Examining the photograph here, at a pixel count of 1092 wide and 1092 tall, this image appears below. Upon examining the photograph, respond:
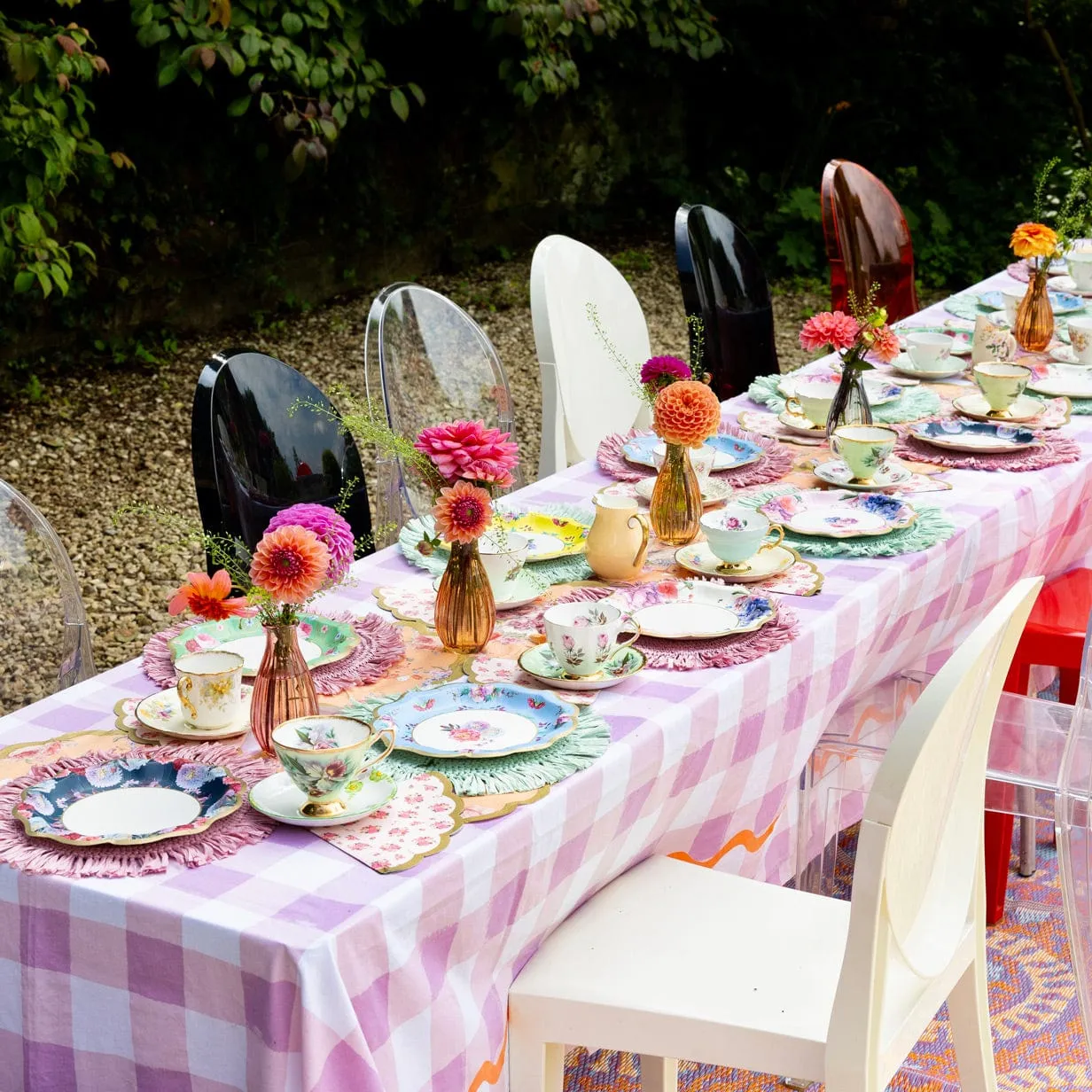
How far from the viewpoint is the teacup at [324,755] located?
1335 mm

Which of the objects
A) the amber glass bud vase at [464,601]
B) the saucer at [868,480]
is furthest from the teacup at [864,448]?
the amber glass bud vase at [464,601]

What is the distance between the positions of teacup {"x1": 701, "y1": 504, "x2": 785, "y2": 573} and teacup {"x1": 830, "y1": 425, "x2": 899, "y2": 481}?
30cm

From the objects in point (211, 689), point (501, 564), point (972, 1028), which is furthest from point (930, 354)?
point (211, 689)

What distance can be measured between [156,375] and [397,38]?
1966 mm

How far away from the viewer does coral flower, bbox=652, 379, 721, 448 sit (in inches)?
79.3

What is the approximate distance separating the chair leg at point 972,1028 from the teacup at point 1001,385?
1165mm

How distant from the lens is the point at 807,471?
7.94 feet

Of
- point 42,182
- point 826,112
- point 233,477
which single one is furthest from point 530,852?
point 826,112

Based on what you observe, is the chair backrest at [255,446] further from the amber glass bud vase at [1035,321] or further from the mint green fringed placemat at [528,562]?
the amber glass bud vase at [1035,321]

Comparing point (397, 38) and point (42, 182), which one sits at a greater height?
point (397, 38)

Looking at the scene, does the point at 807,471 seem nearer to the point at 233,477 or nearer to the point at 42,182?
the point at 233,477

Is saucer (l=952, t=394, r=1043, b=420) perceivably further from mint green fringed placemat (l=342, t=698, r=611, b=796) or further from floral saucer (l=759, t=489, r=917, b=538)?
mint green fringed placemat (l=342, t=698, r=611, b=796)

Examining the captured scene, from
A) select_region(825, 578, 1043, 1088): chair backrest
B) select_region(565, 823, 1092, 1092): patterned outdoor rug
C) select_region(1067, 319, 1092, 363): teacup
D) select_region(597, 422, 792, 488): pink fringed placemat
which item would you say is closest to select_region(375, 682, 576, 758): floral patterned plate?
select_region(825, 578, 1043, 1088): chair backrest

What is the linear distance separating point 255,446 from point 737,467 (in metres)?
0.75
